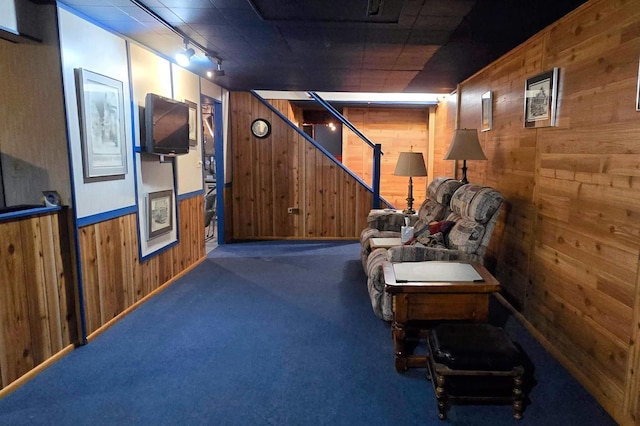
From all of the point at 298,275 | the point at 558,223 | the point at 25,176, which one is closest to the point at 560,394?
the point at 558,223

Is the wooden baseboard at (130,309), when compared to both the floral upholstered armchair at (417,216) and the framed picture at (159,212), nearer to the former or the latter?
the framed picture at (159,212)

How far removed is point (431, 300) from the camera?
93.8 inches

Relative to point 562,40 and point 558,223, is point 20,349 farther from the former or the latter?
point 562,40

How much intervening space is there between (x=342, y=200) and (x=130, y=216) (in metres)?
3.37

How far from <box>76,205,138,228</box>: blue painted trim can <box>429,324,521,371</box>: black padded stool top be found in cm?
237

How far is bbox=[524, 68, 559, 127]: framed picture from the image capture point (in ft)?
8.70

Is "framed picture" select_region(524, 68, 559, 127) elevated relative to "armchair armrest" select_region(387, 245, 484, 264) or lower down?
elevated

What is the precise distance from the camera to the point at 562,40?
261 centimetres

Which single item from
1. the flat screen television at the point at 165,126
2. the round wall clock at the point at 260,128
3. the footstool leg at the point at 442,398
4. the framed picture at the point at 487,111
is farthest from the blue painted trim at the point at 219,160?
the footstool leg at the point at 442,398

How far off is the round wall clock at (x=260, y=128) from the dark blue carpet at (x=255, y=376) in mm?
3033

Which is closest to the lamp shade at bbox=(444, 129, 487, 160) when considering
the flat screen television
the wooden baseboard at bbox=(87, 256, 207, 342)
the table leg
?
the table leg

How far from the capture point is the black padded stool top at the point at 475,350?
1.91 meters

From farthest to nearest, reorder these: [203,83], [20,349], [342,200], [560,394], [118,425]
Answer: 1. [342,200]
2. [203,83]
3. [20,349]
4. [560,394]
5. [118,425]

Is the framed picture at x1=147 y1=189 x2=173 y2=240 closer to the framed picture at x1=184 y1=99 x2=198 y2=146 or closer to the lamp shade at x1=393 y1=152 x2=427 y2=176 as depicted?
the framed picture at x1=184 y1=99 x2=198 y2=146
